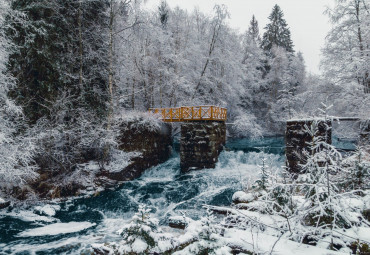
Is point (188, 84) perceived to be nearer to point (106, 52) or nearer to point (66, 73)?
point (106, 52)

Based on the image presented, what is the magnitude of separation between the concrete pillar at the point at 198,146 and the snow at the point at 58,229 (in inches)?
309

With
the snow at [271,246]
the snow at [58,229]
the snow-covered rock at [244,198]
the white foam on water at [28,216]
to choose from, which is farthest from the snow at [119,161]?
the snow at [271,246]

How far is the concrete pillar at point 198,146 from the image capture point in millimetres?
14695

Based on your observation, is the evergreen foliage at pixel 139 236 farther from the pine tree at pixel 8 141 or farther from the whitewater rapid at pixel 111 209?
the pine tree at pixel 8 141

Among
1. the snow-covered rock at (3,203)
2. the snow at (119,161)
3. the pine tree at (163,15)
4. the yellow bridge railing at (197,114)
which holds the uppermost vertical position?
the pine tree at (163,15)

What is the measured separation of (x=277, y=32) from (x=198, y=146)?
28.4 metres

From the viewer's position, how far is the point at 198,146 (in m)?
14.9

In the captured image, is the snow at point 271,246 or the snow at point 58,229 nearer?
the snow at point 271,246

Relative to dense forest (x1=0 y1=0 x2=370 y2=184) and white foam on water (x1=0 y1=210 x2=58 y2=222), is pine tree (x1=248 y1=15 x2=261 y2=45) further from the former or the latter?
white foam on water (x1=0 y1=210 x2=58 y2=222)

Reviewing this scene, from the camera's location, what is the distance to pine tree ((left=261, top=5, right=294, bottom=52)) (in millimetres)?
34125

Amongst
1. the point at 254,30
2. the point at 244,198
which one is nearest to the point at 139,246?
the point at 244,198

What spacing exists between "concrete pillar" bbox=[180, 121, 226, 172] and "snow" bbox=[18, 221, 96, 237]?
786 cm

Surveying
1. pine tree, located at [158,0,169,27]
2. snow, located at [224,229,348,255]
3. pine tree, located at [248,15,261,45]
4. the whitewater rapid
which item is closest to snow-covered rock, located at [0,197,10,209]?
the whitewater rapid

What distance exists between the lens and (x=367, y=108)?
430 inches
